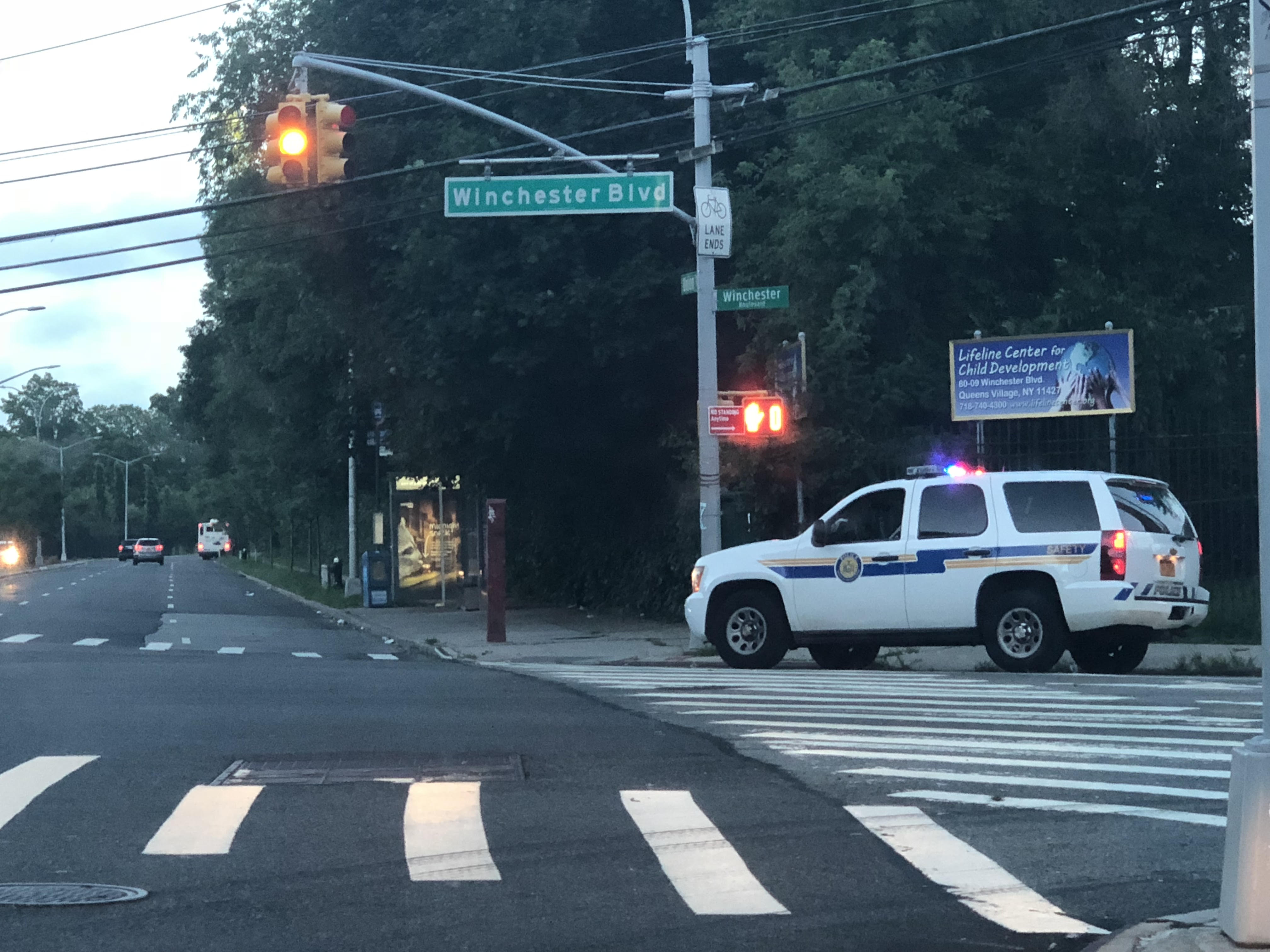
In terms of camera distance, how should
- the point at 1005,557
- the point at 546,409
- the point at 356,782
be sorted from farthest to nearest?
the point at 546,409, the point at 1005,557, the point at 356,782

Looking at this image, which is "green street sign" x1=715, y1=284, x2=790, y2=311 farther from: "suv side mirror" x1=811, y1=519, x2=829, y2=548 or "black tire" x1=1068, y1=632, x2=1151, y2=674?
"black tire" x1=1068, y1=632, x2=1151, y2=674

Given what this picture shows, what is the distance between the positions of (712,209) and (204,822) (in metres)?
14.6

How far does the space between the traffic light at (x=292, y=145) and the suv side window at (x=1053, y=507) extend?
26.8 ft

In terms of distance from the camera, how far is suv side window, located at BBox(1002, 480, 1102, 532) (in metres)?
16.8

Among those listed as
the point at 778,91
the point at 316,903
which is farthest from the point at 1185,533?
the point at 316,903

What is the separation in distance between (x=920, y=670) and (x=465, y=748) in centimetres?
867

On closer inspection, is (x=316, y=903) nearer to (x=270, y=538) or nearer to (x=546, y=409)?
(x=546, y=409)

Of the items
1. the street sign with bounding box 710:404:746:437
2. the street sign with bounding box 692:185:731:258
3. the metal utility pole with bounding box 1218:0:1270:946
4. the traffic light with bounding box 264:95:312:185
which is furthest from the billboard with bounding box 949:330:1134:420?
the metal utility pole with bounding box 1218:0:1270:946

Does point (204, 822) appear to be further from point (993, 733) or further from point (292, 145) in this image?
point (292, 145)

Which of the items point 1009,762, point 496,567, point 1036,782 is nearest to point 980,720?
point 1009,762

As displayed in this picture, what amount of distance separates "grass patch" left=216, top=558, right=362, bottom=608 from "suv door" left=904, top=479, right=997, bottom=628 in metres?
25.5

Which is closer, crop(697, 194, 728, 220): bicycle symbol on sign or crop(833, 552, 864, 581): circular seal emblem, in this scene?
crop(833, 552, 864, 581): circular seal emblem

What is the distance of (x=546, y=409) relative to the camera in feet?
101

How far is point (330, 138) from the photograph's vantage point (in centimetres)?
1870
